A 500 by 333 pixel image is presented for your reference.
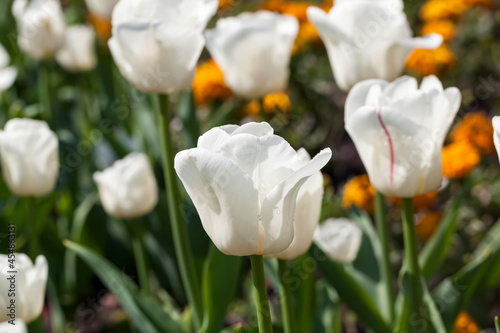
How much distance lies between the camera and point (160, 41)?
4.18ft

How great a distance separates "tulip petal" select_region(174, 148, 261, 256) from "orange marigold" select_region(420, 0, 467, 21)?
231 cm

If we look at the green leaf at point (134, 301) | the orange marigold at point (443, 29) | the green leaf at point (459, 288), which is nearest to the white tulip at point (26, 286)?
the green leaf at point (134, 301)

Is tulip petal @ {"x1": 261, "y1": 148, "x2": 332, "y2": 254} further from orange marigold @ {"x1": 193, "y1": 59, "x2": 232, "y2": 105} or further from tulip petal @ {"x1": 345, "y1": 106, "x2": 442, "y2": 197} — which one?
orange marigold @ {"x1": 193, "y1": 59, "x2": 232, "y2": 105}

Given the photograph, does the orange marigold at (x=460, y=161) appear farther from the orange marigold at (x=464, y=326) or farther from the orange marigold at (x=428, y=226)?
the orange marigold at (x=464, y=326)

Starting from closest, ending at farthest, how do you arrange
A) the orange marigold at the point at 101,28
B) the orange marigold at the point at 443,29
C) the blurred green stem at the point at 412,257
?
the blurred green stem at the point at 412,257 < the orange marigold at the point at 443,29 < the orange marigold at the point at 101,28

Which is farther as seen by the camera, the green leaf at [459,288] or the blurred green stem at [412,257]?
the green leaf at [459,288]

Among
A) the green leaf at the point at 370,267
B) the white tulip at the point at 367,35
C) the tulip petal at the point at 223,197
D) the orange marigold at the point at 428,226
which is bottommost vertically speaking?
the orange marigold at the point at 428,226

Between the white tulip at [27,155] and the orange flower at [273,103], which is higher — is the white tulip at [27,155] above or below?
above

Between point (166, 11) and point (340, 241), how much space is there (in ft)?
1.77

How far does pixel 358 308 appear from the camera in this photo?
1.39 m

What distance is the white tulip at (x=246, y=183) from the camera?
0.79m

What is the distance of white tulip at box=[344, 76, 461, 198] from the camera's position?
1.00m

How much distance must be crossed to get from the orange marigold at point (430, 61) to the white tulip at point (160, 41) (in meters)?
1.31

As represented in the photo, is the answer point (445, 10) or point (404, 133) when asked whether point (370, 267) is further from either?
point (445, 10)
